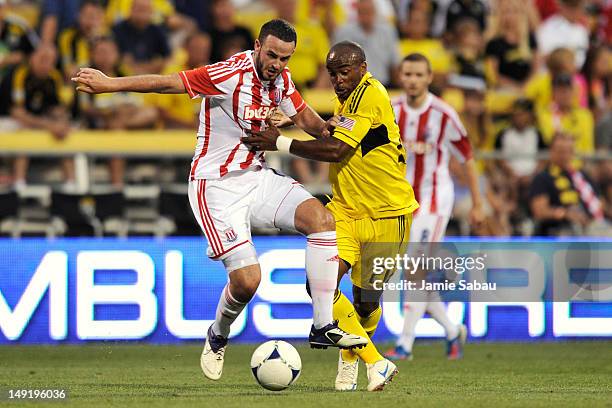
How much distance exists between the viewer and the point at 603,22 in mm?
18578

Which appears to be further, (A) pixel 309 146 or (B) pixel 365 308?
(B) pixel 365 308

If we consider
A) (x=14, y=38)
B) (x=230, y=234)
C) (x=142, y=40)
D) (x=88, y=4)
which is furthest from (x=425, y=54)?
(x=230, y=234)

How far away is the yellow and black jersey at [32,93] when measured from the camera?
14742 millimetres

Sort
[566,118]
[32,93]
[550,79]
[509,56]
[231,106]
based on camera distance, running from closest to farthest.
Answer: [231,106] → [32,93] → [566,118] → [550,79] → [509,56]

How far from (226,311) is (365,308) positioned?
3.42ft

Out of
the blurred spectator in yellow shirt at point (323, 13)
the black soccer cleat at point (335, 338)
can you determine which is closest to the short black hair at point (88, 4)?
the blurred spectator in yellow shirt at point (323, 13)

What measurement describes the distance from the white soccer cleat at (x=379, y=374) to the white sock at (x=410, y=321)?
9.25 feet

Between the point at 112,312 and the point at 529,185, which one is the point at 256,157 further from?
the point at 529,185

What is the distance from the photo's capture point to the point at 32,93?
1477 centimetres

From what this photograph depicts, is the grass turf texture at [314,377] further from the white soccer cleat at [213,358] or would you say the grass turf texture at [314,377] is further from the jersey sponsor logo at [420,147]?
the jersey sponsor logo at [420,147]

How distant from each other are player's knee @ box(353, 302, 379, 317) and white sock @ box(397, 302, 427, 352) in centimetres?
221

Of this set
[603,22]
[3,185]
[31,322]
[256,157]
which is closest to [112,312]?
[31,322]

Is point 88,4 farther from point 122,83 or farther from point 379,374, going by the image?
point 379,374

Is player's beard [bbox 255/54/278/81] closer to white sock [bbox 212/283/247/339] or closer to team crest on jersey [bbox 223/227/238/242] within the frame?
team crest on jersey [bbox 223/227/238/242]
